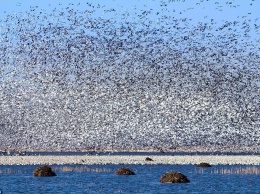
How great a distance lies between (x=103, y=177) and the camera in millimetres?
95000

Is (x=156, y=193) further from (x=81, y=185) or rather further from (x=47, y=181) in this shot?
(x=47, y=181)

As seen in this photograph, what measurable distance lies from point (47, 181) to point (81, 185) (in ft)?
21.9

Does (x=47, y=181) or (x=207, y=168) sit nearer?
(x=47, y=181)

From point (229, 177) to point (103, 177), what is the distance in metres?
17.1

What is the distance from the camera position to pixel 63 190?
245ft

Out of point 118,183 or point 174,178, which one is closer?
point 174,178

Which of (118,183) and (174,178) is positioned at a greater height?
(174,178)

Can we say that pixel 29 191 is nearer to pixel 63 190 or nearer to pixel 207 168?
pixel 63 190

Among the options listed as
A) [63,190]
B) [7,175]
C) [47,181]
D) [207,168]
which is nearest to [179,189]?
[63,190]

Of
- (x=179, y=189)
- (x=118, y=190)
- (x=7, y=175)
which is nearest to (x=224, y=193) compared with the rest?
(x=179, y=189)

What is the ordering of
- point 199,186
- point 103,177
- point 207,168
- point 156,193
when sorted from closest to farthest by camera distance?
point 156,193, point 199,186, point 103,177, point 207,168

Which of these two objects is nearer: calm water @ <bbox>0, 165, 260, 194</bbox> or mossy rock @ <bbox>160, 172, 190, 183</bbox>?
calm water @ <bbox>0, 165, 260, 194</bbox>

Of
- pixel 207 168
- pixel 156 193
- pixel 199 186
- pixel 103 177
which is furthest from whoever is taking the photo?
pixel 207 168

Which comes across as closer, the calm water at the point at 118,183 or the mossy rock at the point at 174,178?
the calm water at the point at 118,183
